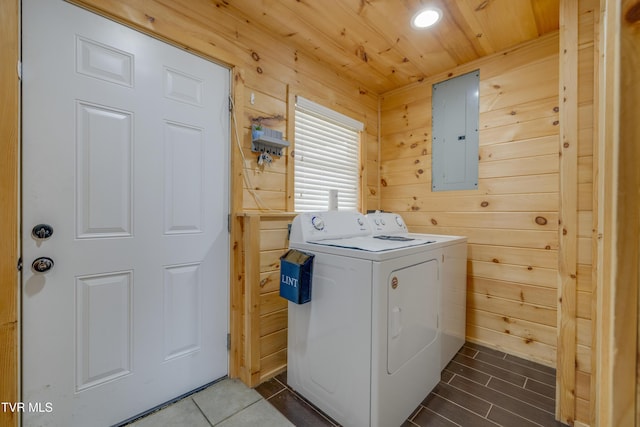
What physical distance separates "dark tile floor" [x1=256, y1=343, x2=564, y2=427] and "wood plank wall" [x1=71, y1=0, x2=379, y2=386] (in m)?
0.30

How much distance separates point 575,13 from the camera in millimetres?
1425

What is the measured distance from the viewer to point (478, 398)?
5.33 feet

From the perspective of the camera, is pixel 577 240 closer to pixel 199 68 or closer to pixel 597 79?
pixel 597 79

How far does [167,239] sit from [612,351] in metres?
1.72

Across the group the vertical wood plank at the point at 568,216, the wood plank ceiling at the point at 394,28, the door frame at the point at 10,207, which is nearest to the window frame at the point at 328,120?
the wood plank ceiling at the point at 394,28

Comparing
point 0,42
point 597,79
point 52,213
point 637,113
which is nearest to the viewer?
point 637,113

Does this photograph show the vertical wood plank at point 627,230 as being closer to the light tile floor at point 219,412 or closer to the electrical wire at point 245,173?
the light tile floor at point 219,412

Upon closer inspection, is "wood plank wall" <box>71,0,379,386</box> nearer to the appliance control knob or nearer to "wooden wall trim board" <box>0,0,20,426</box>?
the appliance control knob

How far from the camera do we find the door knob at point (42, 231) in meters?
1.17

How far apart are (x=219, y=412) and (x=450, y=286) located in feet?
5.41

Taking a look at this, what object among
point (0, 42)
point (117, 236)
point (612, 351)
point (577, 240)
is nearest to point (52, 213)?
point (117, 236)

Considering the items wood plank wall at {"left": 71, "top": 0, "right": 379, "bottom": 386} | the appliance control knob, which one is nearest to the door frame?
wood plank wall at {"left": 71, "top": 0, "right": 379, "bottom": 386}

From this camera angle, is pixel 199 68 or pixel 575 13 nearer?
pixel 575 13

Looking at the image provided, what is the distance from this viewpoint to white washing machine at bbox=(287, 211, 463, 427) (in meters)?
1.28
